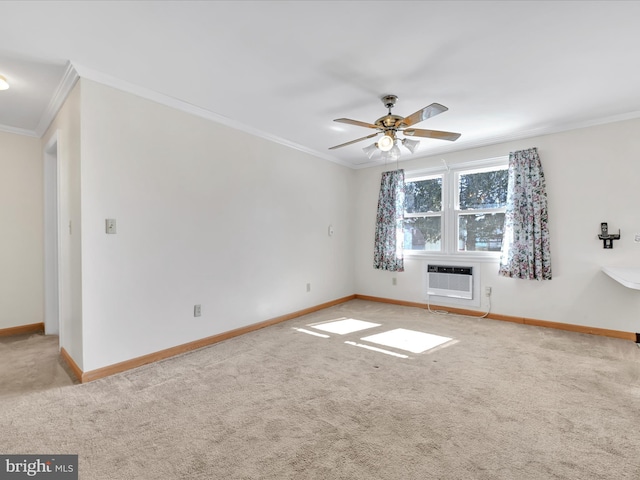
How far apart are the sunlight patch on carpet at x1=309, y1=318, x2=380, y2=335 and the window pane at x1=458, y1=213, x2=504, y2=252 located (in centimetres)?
195

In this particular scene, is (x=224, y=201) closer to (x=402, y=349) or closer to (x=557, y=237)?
(x=402, y=349)

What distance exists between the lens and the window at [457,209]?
174 inches

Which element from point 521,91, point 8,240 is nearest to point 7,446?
point 8,240

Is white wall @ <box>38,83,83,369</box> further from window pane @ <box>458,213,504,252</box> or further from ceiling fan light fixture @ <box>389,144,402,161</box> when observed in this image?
window pane @ <box>458,213,504,252</box>

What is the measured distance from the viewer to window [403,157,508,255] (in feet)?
14.5

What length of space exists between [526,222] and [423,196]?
156 centimetres

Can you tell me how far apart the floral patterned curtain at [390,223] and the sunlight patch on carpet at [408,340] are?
5.14ft

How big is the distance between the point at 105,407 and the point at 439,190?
4891 millimetres

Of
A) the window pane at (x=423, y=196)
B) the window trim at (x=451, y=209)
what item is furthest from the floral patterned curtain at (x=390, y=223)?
the window trim at (x=451, y=209)

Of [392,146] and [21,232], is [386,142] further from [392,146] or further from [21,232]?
[21,232]

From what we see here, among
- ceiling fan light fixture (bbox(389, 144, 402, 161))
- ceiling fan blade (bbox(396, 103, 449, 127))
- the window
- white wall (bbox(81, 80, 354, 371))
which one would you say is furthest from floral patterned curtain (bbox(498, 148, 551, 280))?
white wall (bbox(81, 80, 354, 371))
